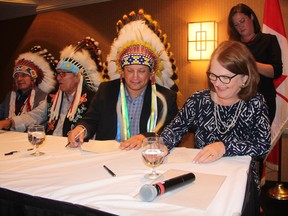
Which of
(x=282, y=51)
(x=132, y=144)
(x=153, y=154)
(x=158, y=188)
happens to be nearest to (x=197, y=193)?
(x=158, y=188)

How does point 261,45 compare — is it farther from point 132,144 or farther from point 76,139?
point 76,139

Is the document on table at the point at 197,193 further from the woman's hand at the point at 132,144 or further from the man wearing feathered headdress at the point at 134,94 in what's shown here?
the man wearing feathered headdress at the point at 134,94

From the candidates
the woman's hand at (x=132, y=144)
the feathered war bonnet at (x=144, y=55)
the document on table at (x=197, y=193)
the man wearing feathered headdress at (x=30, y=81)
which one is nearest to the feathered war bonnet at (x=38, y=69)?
the man wearing feathered headdress at (x=30, y=81)

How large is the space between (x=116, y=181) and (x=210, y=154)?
0.44 metres

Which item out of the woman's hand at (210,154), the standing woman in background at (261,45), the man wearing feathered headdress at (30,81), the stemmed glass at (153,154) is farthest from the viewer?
the man wearing feathered headdress at (30,81)

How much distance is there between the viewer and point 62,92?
2785 mm

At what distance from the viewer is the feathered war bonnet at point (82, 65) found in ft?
9.05

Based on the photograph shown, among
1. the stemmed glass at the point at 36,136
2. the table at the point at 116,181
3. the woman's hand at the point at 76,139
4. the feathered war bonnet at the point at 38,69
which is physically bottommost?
the table at the point at 116,181

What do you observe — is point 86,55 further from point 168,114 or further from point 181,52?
point 181,52

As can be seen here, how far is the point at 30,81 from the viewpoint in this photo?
3.20m

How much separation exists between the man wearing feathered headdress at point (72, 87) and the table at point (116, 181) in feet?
3.36

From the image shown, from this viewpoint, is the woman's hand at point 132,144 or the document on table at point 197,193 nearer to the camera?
the document on table at point 197,193

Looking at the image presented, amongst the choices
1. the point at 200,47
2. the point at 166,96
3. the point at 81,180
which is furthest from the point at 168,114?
the point at 200,47

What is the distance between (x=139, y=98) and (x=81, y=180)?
120 centimetres
